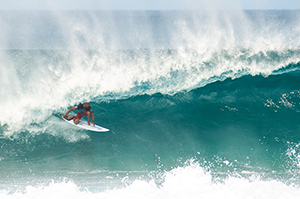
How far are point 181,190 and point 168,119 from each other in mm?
2714

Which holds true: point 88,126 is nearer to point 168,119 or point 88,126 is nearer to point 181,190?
Result: point 168,119

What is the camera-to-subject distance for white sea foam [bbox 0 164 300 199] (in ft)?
18.9

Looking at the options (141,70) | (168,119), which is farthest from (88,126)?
(141,70)

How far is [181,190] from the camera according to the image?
5934mm

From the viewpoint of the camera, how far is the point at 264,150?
6840mm

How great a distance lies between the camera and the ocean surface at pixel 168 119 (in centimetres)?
611

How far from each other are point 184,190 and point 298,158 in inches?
130

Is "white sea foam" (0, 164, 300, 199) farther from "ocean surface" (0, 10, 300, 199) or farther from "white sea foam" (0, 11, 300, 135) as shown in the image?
"white sea foam" (0, 11, 300, 135)

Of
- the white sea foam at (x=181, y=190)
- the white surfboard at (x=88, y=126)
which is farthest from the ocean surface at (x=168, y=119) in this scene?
the white surfboard at (x=88, y=126)

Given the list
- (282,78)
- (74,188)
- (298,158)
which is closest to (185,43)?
(282,78)

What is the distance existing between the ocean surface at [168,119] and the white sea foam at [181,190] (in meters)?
0.02

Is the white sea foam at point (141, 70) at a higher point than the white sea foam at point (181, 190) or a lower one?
Result: higher

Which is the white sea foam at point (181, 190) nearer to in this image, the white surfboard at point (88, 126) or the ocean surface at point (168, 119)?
the ocean surface at point (168, 119)

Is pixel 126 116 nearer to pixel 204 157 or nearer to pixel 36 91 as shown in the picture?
pixel 204 157
